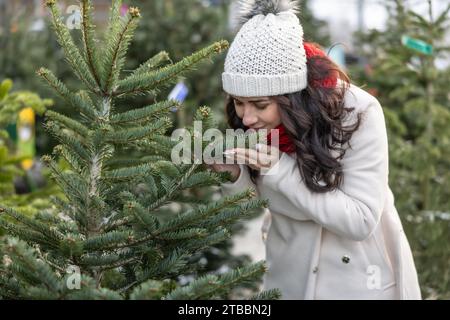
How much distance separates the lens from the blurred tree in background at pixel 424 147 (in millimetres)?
4098

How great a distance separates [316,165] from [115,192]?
27.6 inches

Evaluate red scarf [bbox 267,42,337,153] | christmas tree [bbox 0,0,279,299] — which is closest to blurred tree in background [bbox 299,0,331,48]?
red scarf [bbox 267,42,337,153]

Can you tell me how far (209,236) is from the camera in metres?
2.00

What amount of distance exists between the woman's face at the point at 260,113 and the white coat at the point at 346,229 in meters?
0.14

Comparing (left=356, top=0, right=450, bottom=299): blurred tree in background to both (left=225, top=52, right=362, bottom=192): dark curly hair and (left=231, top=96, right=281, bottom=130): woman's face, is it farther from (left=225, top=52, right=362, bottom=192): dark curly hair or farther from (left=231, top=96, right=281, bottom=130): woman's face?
(left=231, top=96, right=281, bottom=130): woman's face

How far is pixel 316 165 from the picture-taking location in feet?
7.44

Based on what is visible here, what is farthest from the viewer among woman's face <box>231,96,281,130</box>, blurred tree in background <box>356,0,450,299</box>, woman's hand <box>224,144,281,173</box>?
blurred tree in background <box>356,0,450,299</box>

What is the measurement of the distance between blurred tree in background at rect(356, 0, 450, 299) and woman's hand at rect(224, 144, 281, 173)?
2030 mm

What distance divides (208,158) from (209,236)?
24 cm

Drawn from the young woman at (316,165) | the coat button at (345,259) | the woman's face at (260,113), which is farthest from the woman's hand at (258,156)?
the coat button at (345,259)

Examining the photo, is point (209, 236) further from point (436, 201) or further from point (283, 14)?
point (436, 201)

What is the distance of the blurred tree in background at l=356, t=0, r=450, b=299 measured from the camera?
410cm

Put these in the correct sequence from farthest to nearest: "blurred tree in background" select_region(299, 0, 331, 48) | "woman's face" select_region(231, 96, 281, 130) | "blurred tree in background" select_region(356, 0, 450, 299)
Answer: "blurred tree in background" select_region(299, 0, 331, 48) → "blurred tree in background" select_region(356, 0, 450, 299) → "woman's face" select_region(231, 96, 281, 130)

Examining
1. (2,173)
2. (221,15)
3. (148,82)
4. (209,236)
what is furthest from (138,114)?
(221,15)
